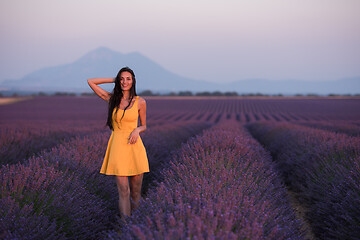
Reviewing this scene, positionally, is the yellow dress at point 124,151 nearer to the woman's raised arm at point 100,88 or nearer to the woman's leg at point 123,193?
the woman's leg at point 123,193

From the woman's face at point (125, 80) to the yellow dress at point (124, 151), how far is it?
0.14 meters

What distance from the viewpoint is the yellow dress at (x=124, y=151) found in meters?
2.81

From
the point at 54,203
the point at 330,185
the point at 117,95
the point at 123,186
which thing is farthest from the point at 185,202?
the point at 330,185

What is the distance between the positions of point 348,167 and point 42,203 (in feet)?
10.5

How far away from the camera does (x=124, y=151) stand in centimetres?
283

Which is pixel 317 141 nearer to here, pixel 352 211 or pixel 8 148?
pixel 352 211

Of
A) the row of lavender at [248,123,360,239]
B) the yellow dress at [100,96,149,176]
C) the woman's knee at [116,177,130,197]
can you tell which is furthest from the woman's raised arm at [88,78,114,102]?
the row of lavender at [248,123,360,239]

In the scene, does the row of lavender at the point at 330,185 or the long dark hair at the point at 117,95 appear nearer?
the row of lavender at the point at 330,185

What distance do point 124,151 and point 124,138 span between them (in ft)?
0.40

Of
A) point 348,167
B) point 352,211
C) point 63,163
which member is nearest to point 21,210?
point 63,163

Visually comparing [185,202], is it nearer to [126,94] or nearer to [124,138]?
[124,138]

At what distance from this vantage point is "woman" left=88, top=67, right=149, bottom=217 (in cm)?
281

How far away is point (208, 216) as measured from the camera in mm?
1644

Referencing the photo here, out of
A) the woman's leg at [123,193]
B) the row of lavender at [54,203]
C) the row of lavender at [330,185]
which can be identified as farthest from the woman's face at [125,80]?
the row of lavender at [330,185]
